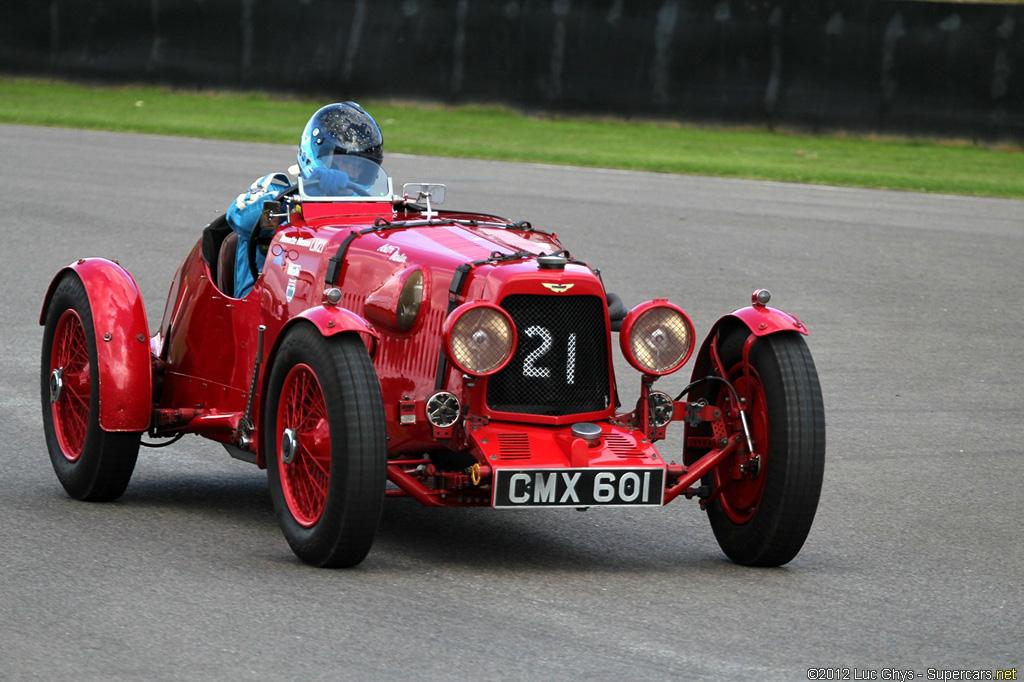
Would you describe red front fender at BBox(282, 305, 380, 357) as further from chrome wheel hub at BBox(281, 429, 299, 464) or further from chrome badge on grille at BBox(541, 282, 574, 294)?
chrome badge on grille at BBox(541, 282, 574, 294)

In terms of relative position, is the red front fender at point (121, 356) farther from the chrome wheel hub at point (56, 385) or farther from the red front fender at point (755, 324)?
the red front fender at point (755, 324)

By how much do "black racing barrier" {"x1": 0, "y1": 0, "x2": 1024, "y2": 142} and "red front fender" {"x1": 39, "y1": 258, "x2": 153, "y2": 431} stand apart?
17246 millimetres

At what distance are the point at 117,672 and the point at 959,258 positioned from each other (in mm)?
11450

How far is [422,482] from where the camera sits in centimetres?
537

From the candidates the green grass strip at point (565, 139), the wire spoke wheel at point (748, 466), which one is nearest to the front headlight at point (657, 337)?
the wire spoke wheel at point (748, 466)

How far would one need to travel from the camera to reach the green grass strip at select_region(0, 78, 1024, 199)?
20.6m

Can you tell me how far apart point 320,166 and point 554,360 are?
5.21ft

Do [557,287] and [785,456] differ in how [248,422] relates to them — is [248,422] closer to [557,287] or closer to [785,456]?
[557,287]

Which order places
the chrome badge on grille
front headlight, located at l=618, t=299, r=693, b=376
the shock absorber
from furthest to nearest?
the shock absorber, front headlight, located at l=618, t=299, r=693, b=376, the chrome badge on grille

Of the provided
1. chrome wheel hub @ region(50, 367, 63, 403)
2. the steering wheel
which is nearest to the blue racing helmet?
the steering wheel

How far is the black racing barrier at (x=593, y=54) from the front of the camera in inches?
853

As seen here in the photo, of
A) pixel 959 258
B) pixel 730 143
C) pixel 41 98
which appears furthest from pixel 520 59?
pixel 959 258

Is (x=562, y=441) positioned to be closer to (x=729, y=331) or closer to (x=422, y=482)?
(x=422, y=482)

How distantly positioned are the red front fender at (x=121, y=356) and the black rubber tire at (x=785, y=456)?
2.43m
